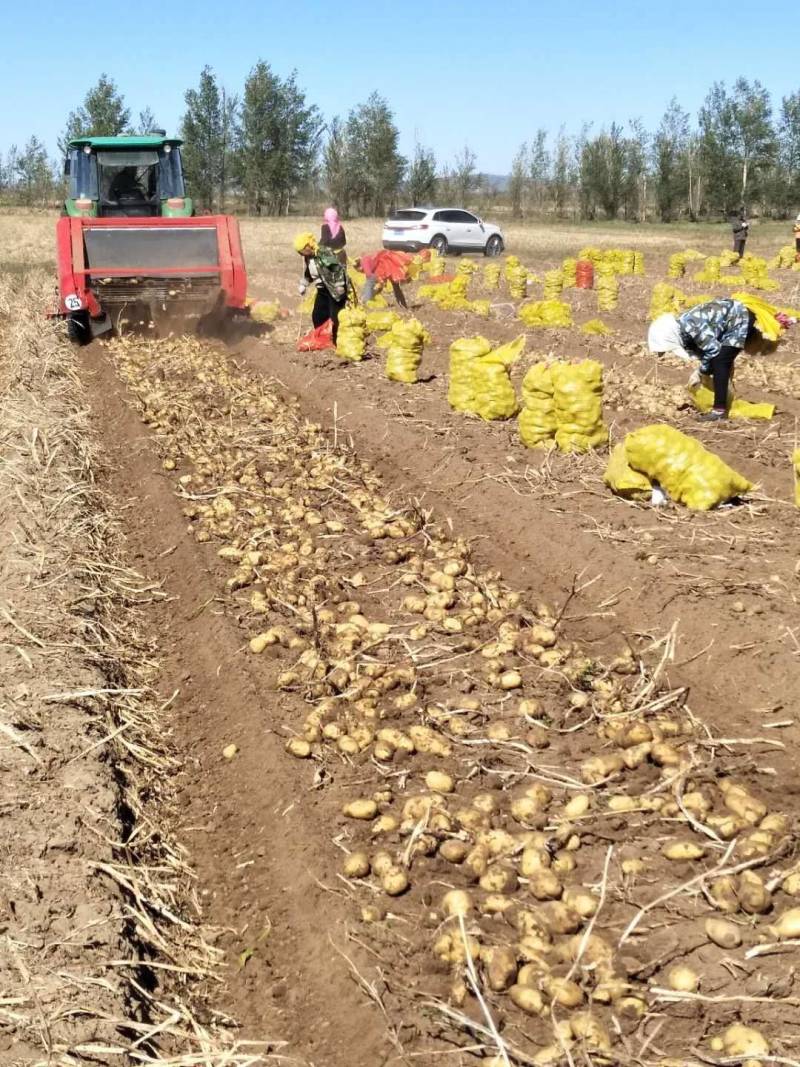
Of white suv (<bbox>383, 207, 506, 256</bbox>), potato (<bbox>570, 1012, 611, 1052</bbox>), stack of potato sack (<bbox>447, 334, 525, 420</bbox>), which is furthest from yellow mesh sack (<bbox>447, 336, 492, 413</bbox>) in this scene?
white suv (<bbox>383, 207, 506, 256</bbox>)

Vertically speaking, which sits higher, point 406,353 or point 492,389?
point 406,353

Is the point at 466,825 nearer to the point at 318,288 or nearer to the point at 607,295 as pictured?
the point at 318,288

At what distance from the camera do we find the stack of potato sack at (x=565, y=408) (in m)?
6.94

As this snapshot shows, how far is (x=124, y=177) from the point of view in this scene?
13.5m

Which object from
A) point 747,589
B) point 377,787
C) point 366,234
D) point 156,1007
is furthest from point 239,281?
point 366,234

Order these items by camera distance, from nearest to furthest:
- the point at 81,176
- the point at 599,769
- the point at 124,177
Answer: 1. the point at 599,769
2. the point at 81,176
3. the point at 124,177

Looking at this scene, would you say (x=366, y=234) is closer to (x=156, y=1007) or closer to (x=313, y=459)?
(x=313, y=459)

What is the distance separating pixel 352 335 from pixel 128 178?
205 inches

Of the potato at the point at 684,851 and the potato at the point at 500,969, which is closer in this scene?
the potato at the point at 500,969

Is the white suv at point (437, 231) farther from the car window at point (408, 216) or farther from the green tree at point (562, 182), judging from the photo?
the green tree at point (562, 182)

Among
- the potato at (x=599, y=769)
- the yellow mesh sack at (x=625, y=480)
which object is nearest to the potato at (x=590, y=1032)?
the potato at (x=599, y=769)

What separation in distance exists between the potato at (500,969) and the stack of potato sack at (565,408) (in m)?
4.86

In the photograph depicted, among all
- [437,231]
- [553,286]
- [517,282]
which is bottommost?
[553,286]

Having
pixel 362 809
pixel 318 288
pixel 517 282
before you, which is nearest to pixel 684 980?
pixel 362 809
